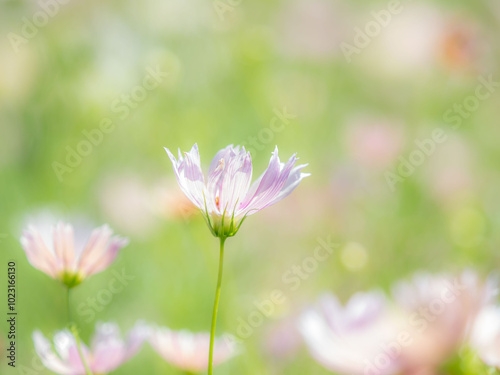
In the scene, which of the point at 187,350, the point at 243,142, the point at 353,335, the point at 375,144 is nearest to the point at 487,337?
the point at 353,335

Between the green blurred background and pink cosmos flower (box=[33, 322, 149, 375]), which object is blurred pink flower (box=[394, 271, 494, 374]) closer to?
pink cosmos flower (box=[33, 322, 149, 375])

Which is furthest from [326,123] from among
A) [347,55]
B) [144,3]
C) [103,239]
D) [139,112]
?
[103,239]

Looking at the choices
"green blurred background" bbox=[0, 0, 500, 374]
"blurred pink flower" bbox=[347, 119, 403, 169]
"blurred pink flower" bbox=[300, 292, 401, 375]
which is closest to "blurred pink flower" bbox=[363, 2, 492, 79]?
"green blurred background" bbox=[0, 0, 500, 374]

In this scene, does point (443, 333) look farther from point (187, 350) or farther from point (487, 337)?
point (187, 350)

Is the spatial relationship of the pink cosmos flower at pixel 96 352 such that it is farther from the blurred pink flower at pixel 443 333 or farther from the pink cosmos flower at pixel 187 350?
the blurred pink flower at pixel 443 333

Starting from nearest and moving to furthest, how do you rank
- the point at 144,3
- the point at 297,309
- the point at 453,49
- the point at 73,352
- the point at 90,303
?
1. the point at 73,352
2. the point at 297,309
3. the point at 90,303
4. the point at 453,49
5. the point at 144,3

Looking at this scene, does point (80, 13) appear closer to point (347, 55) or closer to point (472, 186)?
point (347, 55)
